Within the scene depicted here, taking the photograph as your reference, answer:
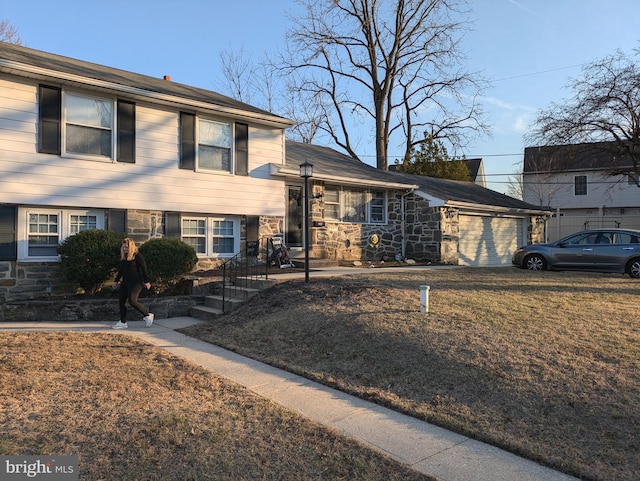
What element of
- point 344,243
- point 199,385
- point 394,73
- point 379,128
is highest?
point 394,73

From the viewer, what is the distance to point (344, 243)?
49.6ft

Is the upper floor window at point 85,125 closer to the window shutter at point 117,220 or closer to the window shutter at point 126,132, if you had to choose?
the window shutter at point 126,132

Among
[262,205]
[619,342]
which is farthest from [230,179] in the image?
[619,342]

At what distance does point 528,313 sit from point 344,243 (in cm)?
862

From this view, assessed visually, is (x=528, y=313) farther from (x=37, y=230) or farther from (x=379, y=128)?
(x=379, y=128)

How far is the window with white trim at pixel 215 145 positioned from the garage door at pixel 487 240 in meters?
9.23

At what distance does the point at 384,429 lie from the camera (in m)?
3.90

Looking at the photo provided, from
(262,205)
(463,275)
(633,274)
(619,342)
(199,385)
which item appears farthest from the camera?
(262,205)

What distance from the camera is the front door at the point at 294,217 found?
13.9m

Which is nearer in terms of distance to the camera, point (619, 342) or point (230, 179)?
point (619, 342)

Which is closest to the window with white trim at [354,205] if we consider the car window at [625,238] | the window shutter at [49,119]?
the car window at [625,238]

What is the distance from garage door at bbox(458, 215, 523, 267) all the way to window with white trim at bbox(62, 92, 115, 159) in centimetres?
1223

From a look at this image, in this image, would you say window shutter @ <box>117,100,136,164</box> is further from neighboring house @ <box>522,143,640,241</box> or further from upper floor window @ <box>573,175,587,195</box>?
upper floor window @ <box>573,175,587,195</box>

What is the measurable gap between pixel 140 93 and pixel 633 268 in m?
13.1
